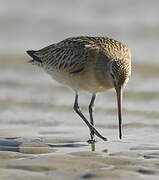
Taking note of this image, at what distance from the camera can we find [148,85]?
1320 cm

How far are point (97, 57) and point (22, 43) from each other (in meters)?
7.44

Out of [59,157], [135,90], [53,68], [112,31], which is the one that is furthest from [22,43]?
[59,157]

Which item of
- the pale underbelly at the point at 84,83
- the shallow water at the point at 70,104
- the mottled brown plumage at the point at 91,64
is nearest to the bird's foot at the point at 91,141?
the shallow water at the point at 70,104

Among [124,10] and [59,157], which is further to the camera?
[124,10]

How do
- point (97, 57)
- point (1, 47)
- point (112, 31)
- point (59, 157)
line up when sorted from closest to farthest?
1. point (59, 157)
2. point (97, 57)
3. point (1, 47)
4. point (112, 31)

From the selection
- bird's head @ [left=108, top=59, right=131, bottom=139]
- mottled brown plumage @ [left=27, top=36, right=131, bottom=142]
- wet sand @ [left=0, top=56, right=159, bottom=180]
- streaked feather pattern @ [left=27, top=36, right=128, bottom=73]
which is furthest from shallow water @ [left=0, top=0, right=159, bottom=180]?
streaked feather pattern @ [left=27, top=36, right=128, bottom=73]

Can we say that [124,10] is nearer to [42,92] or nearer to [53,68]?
[42,92]

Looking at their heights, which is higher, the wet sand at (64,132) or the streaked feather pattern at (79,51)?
the streaked feather pattern at (79,51)

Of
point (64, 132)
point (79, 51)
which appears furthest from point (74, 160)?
point (79, 51)

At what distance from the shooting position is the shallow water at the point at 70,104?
23.5ft

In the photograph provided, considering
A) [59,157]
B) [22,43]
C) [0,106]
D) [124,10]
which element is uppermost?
[124,10]

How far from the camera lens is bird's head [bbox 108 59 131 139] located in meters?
9.03

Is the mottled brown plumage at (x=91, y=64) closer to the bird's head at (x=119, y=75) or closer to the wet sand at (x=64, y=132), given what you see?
the bird's head at (x=119, y=75)

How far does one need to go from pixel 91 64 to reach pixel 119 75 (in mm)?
752
